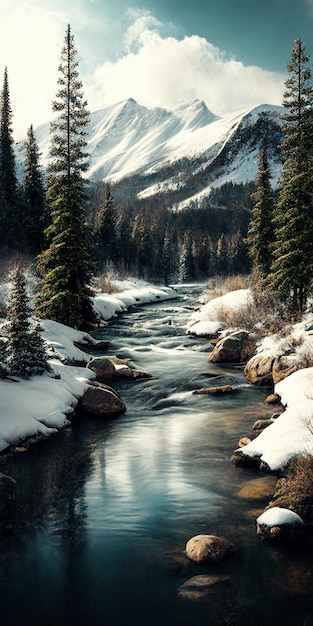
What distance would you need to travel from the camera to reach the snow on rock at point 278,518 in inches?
316

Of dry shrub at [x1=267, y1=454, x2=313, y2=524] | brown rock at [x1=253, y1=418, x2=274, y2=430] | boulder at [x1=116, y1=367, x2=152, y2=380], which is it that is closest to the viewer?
dry shrub at [x1=267, y1=454, x2=313, y2=524]

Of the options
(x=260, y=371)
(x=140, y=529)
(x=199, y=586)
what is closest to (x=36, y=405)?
(x=140, y=529)

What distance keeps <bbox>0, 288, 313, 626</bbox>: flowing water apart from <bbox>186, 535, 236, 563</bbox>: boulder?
5.2 inches

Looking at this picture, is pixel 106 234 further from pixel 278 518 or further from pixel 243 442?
pixel 278 518

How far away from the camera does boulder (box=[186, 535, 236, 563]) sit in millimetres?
7418

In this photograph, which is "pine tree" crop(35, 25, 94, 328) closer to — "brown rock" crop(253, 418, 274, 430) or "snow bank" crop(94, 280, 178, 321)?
"snow bank" crop(94, 280, 178, 321)

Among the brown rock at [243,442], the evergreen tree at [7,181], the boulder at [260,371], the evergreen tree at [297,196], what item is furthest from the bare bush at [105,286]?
the brown rock at [243,442]

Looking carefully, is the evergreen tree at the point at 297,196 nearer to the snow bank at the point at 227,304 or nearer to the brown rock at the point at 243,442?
the snow bank at the point at 227,304

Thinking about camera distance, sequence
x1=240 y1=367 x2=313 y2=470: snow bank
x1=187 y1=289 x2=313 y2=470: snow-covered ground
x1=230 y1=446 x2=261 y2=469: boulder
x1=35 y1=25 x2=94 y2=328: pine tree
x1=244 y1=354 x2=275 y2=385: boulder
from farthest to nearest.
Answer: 1. x1=35 y1=25 x2=94 y2=328: pine tree
2. x1=244 y1=354 x2=275 y2=385: boulder
3. x1=230 y1=446 x2=261 y2=469: boulder
4. x1=187 y1=289 x2=313 y2=470: snow-covered ground
5. x1=240 y1=367 x2=313 y2=470: snow bank

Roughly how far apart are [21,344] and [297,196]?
17.1m

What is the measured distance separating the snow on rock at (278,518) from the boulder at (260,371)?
10425 mm

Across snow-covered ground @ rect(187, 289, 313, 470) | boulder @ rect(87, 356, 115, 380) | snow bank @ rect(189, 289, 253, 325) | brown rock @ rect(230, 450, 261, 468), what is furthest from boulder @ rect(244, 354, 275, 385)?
snow bank @ rect(189, 289, 253, 325)

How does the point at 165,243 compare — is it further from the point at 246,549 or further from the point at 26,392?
the point at 246,549

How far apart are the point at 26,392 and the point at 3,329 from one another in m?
2.65
